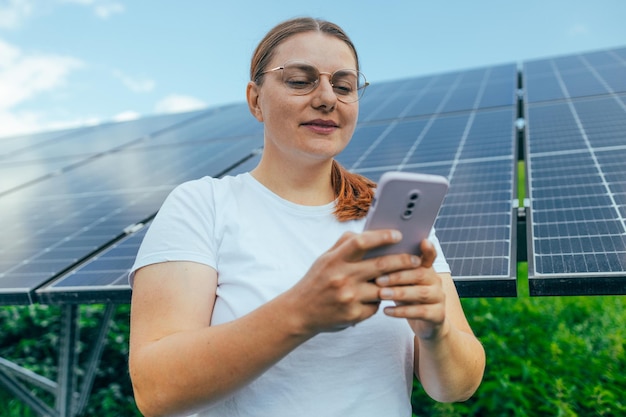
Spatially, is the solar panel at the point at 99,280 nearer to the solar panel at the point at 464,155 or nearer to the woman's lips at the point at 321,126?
the solar panel at the point at 464,155

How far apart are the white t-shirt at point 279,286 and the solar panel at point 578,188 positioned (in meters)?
1.30

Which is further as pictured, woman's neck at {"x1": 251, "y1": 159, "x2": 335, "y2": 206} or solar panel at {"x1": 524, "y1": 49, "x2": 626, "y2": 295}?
solar panel at {"x1": 524, "y1": 49, "x2": 626, "y2": 295}

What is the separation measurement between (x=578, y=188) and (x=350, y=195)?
266 cm

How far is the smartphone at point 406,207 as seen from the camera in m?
1.15

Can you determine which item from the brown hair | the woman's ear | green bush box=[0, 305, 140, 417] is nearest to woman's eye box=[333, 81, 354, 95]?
the brown hair

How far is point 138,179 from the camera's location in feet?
21.1

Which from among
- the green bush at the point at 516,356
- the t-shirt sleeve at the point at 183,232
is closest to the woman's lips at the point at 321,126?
the t-shirt sleeve at the point at 183,232

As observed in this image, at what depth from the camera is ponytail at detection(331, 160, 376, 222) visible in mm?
1711

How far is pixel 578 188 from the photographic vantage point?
12.7 feet

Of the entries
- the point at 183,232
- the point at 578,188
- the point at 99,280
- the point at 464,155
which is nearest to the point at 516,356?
the point at 464,155

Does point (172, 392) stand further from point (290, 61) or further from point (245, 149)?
point (245, 149)

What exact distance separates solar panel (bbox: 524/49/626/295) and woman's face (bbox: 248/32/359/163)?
154 centimetres

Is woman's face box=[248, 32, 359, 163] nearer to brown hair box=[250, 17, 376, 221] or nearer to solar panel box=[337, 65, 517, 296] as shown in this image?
brown hair box=[250, 17, 376, 221]

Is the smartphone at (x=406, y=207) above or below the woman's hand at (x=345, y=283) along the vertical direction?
above
